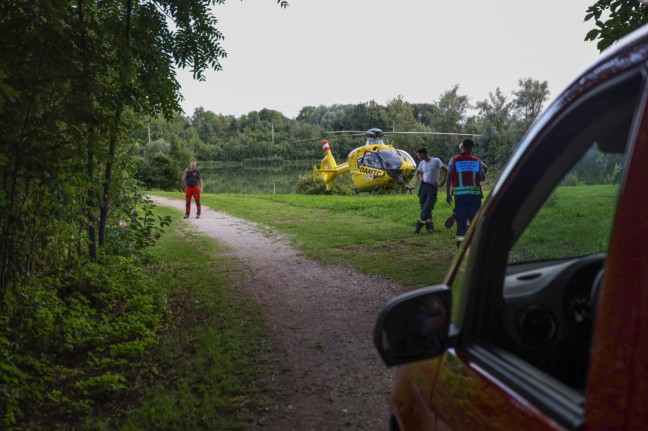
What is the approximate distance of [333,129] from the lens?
94.0 metres

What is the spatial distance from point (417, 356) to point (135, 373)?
425cm

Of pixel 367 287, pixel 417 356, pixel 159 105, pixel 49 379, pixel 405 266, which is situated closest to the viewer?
pixel 417 356

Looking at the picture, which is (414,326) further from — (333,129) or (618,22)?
(333,129)

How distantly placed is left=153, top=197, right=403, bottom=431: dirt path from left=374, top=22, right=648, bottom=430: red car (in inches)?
98.4

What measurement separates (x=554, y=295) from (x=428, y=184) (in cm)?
1134

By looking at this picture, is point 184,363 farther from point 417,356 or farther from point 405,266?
point 405,266

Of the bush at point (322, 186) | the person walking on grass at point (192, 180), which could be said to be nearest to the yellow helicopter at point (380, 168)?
the bush at point (322, 186)

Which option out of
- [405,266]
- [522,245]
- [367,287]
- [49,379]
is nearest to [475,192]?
[405,266]

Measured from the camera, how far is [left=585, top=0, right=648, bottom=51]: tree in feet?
18.2

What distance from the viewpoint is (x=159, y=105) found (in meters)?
7.68

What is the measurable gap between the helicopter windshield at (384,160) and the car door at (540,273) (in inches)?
1081

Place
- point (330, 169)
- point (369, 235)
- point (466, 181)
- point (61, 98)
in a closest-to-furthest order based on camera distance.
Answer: point (61, 98) → point (466, 181) → point (369, 235) → point (330, 169)

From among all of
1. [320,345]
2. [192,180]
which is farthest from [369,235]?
[320,345]

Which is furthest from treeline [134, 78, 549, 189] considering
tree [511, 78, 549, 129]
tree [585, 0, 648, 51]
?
tree [585, 0, 648, 51]
